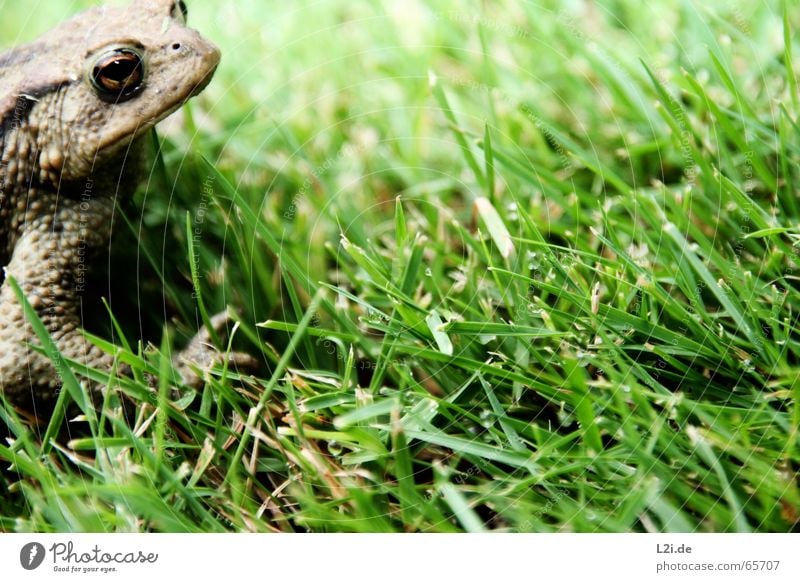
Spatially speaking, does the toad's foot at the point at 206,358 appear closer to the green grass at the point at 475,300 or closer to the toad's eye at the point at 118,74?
the green grass at the point at 475,300

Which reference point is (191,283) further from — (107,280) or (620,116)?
(620,116)

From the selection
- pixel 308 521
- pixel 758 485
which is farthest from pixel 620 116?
pixel 308 521

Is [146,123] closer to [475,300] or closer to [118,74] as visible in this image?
[118,74]
